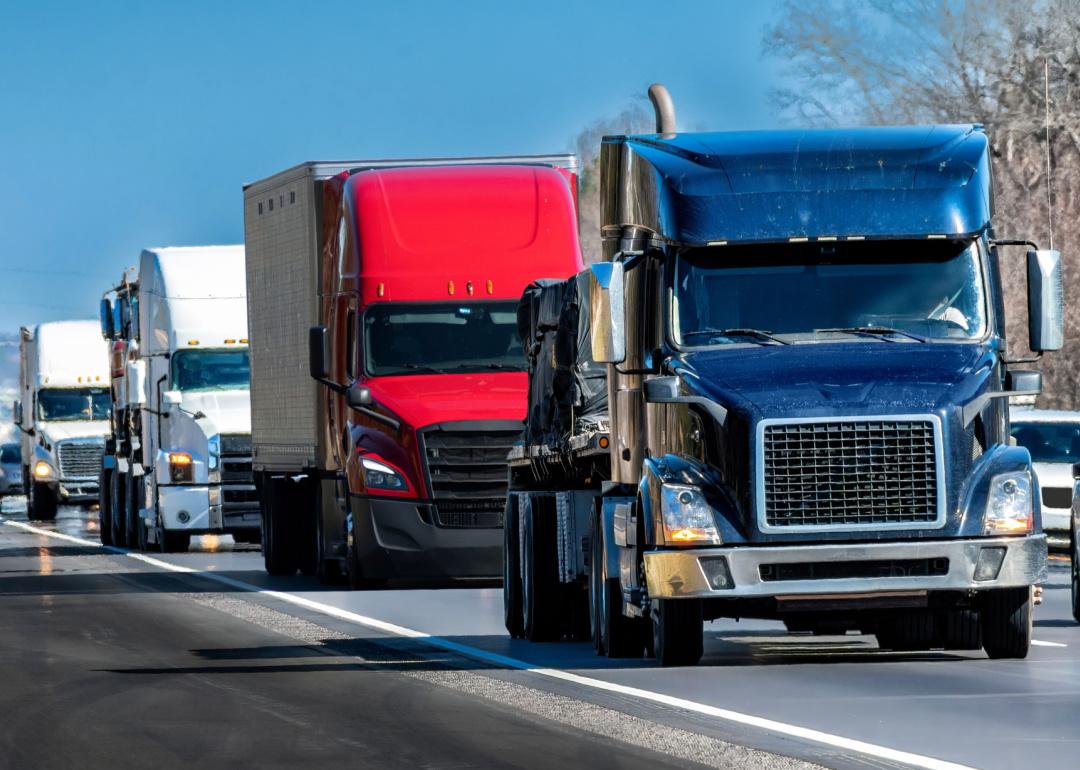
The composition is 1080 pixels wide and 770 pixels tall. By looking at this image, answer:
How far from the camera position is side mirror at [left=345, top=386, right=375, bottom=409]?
81.4 feet

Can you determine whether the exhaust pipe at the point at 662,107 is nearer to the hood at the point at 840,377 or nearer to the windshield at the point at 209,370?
the hood at the point at 840,377

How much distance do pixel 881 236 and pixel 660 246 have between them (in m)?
1.26

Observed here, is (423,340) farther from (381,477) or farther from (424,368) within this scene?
(381,477)

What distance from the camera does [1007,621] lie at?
51.7ft

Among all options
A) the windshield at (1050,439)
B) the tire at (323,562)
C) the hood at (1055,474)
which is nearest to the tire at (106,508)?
the tire at (323,562)

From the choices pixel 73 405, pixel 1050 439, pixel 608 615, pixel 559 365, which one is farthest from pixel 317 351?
pixel 73 405

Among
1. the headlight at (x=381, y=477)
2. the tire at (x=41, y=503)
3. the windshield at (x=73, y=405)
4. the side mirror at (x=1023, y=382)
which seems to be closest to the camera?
the side mirror at (x=1023, y=382)

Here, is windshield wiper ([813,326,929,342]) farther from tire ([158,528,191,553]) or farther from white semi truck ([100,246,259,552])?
tire ([158,528,191,553])

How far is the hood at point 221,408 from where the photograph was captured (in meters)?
34.9

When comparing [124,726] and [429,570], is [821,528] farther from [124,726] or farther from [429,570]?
[429,570]

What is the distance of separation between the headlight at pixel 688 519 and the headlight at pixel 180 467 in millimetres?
20869

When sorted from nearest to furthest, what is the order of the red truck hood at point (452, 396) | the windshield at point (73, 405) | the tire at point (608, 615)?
the tire at point (608, 615)
the red truck hood at point (452, 396)
the windshield at point (73, 405)

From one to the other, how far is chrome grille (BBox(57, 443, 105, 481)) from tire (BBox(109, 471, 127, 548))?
1430 centimetres

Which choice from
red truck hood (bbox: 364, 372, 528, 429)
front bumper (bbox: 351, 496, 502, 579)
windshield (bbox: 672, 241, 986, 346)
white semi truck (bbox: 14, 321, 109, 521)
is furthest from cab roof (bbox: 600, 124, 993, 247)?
white semi truck (bbox: 14, 321, 109, 521)
